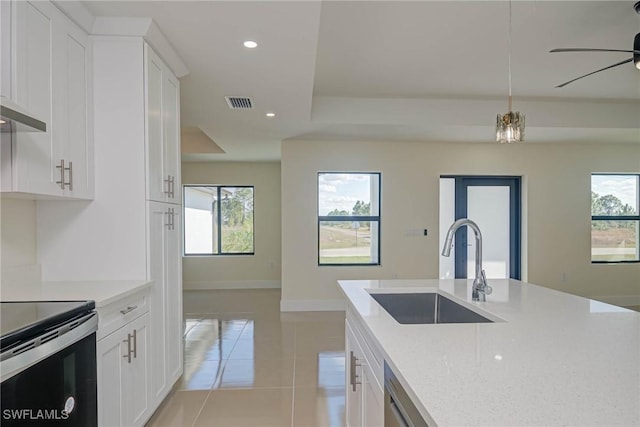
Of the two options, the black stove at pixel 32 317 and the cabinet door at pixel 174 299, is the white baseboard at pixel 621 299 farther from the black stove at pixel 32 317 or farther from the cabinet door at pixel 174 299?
the black stove at pixel 32 317

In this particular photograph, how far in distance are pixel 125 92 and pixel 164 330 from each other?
1556mm

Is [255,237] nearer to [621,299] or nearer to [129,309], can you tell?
[129,309]

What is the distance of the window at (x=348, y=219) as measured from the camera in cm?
544

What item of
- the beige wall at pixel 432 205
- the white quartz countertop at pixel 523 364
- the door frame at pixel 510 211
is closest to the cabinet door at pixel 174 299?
the white quartz countertop at pixel 523 364

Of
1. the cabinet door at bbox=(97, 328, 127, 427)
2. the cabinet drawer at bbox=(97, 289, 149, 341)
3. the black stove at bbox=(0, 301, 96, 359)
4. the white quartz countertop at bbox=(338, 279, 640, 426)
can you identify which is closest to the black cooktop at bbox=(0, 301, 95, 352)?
the black stove at bbox=(0, 301, 96, 359)

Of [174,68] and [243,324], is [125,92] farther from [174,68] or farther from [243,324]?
[243,324]

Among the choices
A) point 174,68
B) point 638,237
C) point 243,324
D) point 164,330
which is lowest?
point 243,324

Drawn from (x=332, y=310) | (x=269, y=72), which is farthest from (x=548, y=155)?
(x=269, y=72)

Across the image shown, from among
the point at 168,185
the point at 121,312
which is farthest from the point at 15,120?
the point at 168,185

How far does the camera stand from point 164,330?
2.46m

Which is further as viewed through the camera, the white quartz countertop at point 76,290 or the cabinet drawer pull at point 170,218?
the cabinet drawer pull at point 170,218

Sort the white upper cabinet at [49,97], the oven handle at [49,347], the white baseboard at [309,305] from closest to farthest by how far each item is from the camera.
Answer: the oven handle at [49,347]
the white upper cabinet at [49,97]
the white baseboard at [309,305]

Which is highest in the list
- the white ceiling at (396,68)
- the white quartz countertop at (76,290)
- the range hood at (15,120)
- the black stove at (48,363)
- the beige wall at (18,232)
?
the white ceiling at (396,68)

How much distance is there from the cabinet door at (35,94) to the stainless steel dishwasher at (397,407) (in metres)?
1.78
